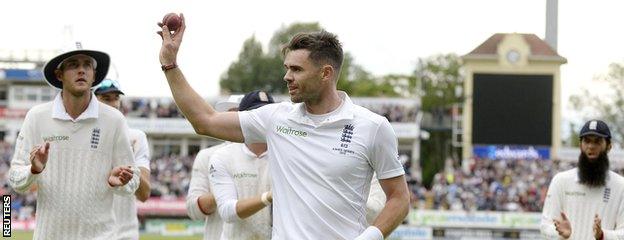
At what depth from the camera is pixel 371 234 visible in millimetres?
6605

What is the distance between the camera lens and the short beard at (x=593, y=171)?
34.8 feet

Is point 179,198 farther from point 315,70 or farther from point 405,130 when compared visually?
point 315,70

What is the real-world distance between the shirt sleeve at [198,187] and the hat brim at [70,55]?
1.34 meters

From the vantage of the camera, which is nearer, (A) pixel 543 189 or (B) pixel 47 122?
(B) pixel 47 122


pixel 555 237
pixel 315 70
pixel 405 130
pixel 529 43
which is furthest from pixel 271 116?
pixel 405 130

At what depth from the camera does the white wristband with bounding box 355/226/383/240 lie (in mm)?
6578

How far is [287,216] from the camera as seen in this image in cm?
666

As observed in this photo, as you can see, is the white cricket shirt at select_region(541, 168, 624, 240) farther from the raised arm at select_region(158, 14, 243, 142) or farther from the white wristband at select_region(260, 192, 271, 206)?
the raised arm at select_region(158, 14, 243, 142)

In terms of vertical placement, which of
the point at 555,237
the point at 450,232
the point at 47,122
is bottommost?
the point at 450,232

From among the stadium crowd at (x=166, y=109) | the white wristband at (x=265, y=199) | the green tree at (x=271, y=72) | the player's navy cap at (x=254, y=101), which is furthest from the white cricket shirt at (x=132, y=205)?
the green tree at (x=271, y=72)

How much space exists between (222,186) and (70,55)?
1434 mm

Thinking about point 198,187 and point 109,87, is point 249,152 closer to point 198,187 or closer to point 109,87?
point 198,187

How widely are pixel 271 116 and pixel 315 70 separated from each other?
1.38ft

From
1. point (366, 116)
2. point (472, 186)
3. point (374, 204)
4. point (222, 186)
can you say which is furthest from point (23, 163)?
point (472, 186)
